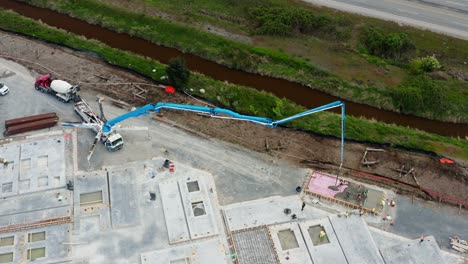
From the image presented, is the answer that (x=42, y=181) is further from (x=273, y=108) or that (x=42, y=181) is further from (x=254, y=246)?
(x=273, y=108)

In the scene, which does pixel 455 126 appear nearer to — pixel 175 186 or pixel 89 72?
pixel 175 186

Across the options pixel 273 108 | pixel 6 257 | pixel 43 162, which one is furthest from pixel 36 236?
pixel 273 108

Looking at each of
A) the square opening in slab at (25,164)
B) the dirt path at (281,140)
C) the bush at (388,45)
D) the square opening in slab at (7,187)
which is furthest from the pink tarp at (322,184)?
the square opening in slab at (7,187)

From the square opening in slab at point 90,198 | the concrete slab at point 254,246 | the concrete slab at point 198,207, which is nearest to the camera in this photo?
the concrete slab at point 254,246

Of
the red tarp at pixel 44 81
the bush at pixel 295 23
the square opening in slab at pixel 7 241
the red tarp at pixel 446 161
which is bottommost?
the square opening in slab at pixel 7 241

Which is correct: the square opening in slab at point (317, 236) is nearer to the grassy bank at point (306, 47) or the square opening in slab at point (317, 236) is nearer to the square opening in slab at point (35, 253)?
the grassy bank at point (306, 47)

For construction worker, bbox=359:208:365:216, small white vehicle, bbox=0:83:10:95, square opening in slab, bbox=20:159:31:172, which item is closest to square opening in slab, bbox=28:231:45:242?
square opening in slab, bbox=20:159:31:172
